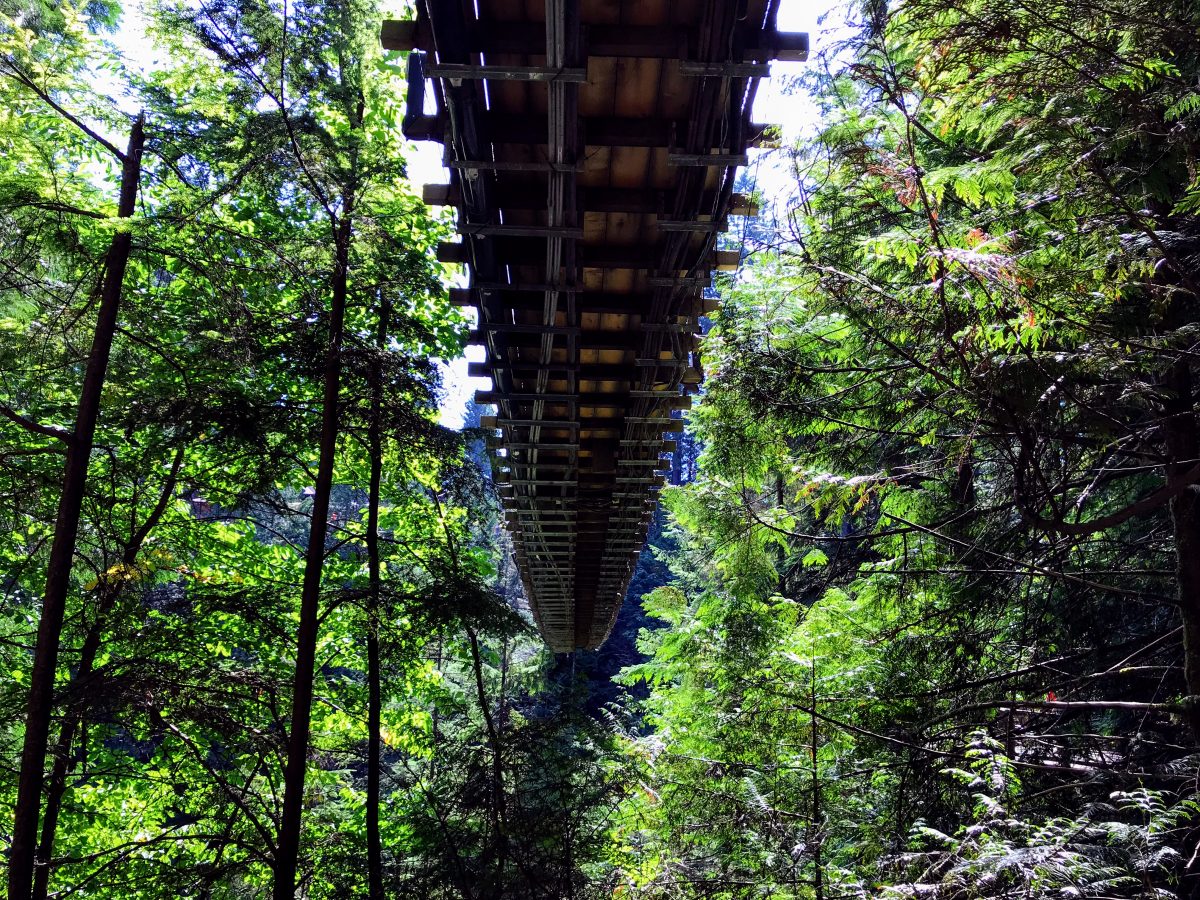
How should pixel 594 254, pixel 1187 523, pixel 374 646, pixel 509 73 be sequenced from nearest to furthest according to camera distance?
1. pixel 509 73
2. pixel 1187 523
3. pixel 594 254
4. pixel 374 646

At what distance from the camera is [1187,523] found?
124 inches

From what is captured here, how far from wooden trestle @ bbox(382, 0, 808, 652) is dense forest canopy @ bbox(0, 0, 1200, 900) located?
1.24 feet

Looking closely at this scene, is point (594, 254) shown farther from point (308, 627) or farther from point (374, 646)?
point (374, 646)

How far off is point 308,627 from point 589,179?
2.43m

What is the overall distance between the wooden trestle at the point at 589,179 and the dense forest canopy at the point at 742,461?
1.24 ft

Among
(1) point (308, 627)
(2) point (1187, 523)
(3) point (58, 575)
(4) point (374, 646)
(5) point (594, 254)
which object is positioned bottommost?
(4) point (374, 646)

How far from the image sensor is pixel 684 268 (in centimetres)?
373

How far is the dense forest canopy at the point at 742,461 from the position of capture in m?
2.48

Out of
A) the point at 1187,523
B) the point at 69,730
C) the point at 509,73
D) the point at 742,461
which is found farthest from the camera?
the point at 742,461

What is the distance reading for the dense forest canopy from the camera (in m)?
2.48

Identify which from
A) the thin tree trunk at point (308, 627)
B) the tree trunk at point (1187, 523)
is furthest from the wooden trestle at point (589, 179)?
the tree trunk at point (1187, 523)

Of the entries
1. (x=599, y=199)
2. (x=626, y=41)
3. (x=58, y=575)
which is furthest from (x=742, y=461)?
(x=58, y=575)

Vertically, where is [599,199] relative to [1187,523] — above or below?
above

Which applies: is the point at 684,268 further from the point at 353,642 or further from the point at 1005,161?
the point at 353,642
